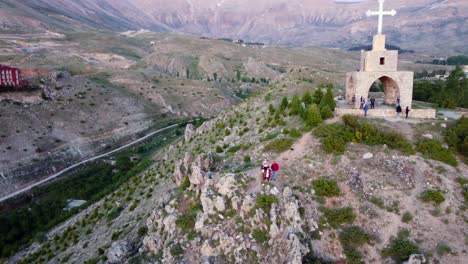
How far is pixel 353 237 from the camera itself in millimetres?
17250

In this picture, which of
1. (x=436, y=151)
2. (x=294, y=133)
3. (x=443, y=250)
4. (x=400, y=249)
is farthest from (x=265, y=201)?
(x=436, y=151)

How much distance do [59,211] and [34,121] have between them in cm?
3153

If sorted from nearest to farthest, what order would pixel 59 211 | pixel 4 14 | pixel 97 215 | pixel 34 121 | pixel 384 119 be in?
pixel 384 119
pixel 97 215
pixel 59 211
pixel 34 121
pixel 4 14

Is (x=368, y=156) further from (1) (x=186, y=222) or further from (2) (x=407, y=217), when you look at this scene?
(1) (x=186, y=222)

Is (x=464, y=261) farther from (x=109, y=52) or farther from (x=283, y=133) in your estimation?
(x=109, y=52)

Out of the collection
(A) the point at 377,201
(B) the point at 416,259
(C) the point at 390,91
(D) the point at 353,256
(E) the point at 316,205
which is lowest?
(D) the point at 353,256

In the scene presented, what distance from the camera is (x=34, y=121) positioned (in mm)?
65812

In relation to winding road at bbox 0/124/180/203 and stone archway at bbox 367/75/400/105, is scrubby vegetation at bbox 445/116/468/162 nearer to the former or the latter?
stone archway at bbox 367/75/400/105

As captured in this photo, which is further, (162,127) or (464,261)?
(162,127)

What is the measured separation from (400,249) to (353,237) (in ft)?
6.90

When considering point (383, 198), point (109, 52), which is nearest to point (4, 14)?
point (109, 52)

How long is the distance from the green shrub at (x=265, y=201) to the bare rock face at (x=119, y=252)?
8.66 metres

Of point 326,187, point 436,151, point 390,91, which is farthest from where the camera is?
point 390,91

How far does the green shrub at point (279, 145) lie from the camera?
22798 mm
